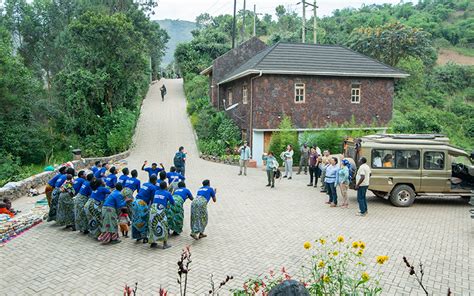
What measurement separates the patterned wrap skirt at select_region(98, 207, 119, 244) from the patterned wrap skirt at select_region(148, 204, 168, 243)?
0.95m

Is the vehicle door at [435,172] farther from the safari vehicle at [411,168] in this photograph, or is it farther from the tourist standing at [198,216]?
the tourist standing at [198,216]

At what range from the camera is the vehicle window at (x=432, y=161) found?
12148 millimetres

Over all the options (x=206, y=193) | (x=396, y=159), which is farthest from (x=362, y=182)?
(x=206, y=193)

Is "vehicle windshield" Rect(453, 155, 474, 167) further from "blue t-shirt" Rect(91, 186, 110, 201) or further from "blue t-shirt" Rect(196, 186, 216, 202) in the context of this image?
"blue t-shirt" Rect(91, 186, 110, 201)

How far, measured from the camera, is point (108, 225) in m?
8.52

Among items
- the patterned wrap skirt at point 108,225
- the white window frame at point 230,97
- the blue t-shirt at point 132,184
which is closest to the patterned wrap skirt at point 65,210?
the blue t-shirt at point 132,184

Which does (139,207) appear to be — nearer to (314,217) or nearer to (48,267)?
(48,267)

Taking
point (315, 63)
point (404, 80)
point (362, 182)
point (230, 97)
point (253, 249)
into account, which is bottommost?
point (253, 249)

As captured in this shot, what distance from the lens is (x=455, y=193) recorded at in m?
12.2

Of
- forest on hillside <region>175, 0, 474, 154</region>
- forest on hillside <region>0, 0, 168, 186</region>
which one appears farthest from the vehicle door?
forest on hillside <region>0, 0, 168, 186</region>

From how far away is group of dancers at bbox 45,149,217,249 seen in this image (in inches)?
323

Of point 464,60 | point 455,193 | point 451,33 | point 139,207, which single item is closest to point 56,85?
point 139,207

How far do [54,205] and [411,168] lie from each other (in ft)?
35.7

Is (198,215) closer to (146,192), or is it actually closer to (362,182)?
(146,192)
